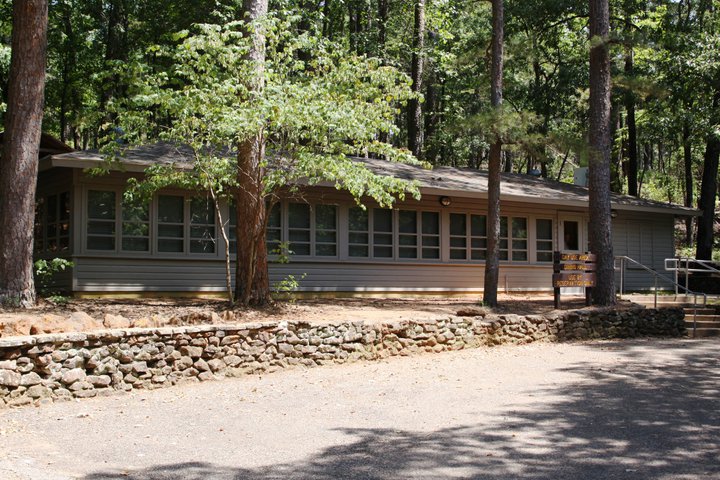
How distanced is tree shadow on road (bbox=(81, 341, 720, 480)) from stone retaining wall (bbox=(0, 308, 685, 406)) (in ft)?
9.42

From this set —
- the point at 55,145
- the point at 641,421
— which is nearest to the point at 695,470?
the point at 641,421

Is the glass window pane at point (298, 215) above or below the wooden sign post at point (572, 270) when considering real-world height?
above

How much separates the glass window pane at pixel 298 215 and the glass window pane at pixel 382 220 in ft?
5.62

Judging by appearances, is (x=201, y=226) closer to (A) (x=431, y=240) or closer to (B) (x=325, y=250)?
(B) (x=325, y=250)

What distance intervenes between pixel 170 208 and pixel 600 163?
28.1ft

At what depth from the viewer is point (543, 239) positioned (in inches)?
774

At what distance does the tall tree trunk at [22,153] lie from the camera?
11.2m

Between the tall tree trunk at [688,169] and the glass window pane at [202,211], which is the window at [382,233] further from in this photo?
the tall tree trunk at [688,169]

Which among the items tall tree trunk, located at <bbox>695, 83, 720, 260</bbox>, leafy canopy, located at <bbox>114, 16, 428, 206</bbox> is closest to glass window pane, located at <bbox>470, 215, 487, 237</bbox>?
leafy canopy, located at <bbox>114, 16, 428, 206</bbox>

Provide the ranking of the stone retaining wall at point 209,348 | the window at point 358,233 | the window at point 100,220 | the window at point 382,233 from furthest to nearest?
1. the window at point 382,233
2. the window at point 358,233
3. the window at point 100,220
4. the stone retaining wall at point 209,348

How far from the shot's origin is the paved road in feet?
17.8

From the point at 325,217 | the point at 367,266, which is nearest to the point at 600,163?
the point at 367,266

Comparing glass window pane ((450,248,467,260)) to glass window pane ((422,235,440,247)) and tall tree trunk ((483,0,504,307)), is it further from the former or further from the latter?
tall tree trunk ((483,0,504,307))

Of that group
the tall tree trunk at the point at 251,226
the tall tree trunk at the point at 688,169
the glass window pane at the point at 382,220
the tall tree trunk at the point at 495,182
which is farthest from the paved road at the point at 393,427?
the tall tree trunk at the point at 688,169
